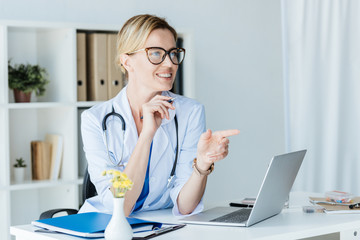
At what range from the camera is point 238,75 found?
474cm

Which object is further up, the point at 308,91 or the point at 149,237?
the point at 308,91

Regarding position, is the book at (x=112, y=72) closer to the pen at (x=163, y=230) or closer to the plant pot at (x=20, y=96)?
the plant pot at (x=20, y=96)

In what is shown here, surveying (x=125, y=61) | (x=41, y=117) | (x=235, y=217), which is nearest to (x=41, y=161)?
(x=41, y=117)

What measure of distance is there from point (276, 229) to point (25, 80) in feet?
6.41

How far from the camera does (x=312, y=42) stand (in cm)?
420

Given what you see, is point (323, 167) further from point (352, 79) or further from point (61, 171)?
point (61, 171)

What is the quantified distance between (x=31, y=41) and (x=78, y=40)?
1.30 ft

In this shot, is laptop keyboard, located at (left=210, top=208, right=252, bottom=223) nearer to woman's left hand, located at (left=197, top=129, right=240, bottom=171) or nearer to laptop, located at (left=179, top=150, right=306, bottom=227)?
laptop, located at (left=179, top=150, right=306, bottom=227)

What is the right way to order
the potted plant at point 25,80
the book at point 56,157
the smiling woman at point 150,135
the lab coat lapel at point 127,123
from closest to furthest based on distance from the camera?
the smiling woman at point 150,135
the lab coat lapel at point 127,123
the potted plant at point 25,80
the book at point 56,157

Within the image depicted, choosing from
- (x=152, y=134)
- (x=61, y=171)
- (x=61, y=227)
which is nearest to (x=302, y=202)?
(x=152, y=134)

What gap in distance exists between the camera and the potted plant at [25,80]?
3.28 meters

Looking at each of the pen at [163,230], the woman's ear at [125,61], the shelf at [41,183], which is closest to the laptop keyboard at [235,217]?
the pen at [163,230]

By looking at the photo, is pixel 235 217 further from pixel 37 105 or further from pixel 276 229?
pixel 37 105

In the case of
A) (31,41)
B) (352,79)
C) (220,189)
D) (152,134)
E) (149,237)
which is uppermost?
(31,41)
